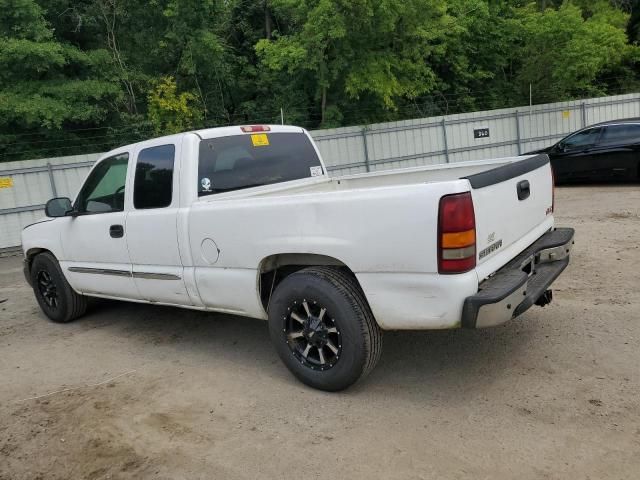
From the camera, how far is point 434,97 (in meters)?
22.0

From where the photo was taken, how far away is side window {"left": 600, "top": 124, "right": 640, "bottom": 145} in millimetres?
11211

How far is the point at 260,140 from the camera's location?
4.89 m

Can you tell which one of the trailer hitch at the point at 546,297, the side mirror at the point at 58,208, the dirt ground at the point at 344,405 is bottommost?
the dirt ground at the point at 344,405

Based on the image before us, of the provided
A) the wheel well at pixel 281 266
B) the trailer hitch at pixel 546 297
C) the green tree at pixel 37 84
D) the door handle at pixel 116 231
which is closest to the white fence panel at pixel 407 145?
the green tree at pixel 37 84

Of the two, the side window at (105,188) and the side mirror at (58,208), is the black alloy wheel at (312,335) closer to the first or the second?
the side window at (105,188)

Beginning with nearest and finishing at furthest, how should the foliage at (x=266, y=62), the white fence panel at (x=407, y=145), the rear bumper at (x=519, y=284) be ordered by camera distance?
the rear bumper at (x=519, y=284) → the white fence panel at (x=407, y=145) → the foliage at (x=266, y=62)

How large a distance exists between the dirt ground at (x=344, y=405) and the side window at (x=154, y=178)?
4.58 ft

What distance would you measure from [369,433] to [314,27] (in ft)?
→ 44.3

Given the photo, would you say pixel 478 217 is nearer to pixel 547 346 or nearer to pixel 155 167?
pixel 547 346

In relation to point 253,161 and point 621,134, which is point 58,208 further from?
point 621,134

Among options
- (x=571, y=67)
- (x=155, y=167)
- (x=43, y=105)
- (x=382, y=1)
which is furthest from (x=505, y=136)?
(x=155, y=167)

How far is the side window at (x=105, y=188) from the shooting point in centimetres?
507

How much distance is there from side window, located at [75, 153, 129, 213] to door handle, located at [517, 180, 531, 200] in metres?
3.42

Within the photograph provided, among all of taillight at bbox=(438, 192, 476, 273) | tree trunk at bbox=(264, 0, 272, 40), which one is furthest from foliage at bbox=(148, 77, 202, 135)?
taillight at bbox=(438, 192, 476, 273)
